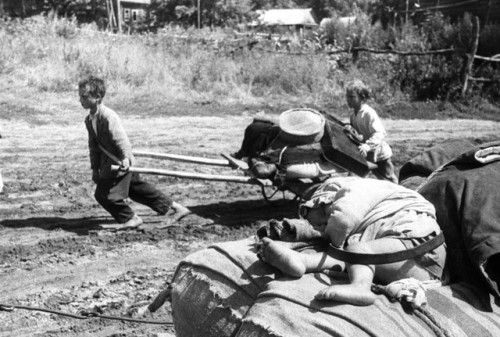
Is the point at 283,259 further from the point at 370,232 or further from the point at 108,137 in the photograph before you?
the point at 108,137

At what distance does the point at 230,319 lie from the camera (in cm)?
304

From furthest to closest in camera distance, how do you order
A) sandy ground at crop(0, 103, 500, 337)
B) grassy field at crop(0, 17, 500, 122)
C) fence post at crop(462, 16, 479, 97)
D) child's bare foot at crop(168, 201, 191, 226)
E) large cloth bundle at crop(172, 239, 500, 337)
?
fence post at crop(462, 16, 479, 97) < grassy field at crop(0, 17, 500, 122) < child's bare foot at crop(168, 201, 191, 226) < sandy ground at crop(0, 103, 500, 337) < large cloth bundle at crop(172, 239, 500, 337)

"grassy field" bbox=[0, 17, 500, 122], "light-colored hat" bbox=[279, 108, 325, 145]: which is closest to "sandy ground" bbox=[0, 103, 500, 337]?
"light-colored hat" bbox=[279, 108, 325, 145]

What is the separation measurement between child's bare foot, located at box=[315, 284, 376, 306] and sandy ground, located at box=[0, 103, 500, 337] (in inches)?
90.3

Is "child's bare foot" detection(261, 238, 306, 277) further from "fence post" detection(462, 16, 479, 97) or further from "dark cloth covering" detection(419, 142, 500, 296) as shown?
"fence post" detection(462, 16, 479, 97)

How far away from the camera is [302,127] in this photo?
286 inches

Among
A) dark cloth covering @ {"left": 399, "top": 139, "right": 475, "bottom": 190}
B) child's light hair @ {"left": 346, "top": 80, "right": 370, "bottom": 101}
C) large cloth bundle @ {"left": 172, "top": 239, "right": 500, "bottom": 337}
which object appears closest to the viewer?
large cloth bundle @ {"left": 172, "top": 239, "right": 500, "bottom": 337}

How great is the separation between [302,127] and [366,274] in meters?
4.38

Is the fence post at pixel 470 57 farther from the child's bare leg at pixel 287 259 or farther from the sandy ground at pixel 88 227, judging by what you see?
the child's bare leg at pixel 287 259

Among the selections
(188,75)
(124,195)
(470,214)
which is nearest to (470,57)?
(188,75)

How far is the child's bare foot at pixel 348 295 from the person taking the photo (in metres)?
2.75

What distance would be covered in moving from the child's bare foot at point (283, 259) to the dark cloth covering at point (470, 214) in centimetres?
88

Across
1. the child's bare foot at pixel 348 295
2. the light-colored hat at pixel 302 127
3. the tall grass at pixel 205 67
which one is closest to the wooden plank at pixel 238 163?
the light-colored hat at pixel 302 127

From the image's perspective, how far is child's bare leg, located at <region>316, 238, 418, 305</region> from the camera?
9.07ft
